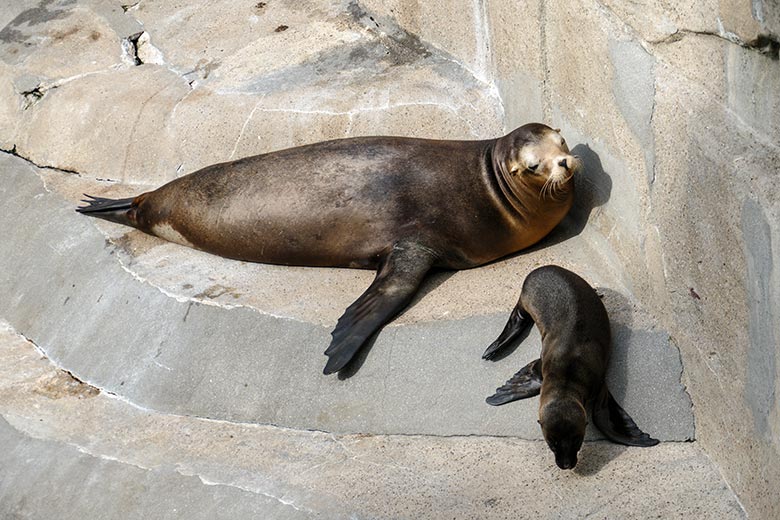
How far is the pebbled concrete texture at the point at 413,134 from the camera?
3432 millimetres

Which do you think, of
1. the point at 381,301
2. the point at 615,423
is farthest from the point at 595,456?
the point at 381,301

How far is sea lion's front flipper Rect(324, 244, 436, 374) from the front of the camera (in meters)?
4.36

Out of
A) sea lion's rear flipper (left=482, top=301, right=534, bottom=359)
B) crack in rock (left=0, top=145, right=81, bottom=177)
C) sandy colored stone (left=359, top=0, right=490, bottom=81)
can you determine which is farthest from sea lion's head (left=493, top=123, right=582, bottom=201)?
crack in rock (left=0, top=145, right=81, bottom=177)

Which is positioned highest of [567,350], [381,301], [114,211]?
[567,350]

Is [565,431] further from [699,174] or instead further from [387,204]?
[387,204]

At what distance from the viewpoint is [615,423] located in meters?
3.84

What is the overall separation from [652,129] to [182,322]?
206cm

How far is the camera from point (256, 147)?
5.95 metres

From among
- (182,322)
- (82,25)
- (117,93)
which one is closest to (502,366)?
(182,322)

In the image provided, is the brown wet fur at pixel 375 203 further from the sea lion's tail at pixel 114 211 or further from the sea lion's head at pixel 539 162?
the sea lion's tail at pixel 114 211

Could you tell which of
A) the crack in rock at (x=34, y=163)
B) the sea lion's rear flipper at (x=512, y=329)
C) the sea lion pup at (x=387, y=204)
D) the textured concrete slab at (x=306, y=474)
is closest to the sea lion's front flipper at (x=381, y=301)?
the sea lion pup at (x=387, y=204)

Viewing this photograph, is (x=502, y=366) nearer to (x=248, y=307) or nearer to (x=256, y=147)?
(x=248, y=307)

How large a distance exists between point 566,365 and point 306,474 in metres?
0.96

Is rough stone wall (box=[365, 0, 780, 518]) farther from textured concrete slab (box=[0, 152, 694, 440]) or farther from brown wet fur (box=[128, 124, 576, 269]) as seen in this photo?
brown wet fur (box=[128, 124, 576, 269])
